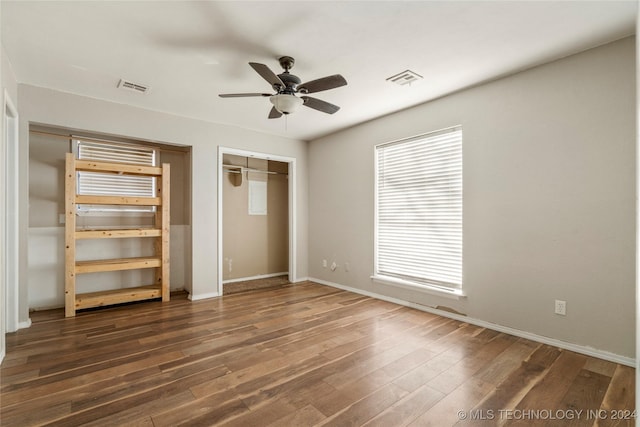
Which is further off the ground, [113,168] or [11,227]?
[113,168]

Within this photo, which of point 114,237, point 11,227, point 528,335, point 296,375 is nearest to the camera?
point 296,375

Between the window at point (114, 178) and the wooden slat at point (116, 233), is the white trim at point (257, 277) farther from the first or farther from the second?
the window at point (114, 178)

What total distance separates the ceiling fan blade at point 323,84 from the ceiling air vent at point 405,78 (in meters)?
0.90

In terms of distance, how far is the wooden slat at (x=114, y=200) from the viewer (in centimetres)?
370

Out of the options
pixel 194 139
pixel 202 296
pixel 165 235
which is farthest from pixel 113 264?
pixel 194 139

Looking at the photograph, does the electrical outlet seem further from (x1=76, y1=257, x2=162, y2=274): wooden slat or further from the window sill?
(x1=76, y1=257, x2=162, y2=274): wooden slat

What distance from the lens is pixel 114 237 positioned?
3.98m

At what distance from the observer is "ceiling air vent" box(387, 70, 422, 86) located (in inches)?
119

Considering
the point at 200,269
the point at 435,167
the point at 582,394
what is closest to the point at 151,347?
the point at 200,269

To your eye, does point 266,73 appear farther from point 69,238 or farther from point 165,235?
point 69,238

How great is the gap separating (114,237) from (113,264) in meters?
0.37

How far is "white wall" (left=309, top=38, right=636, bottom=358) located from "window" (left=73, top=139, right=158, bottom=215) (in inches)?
157

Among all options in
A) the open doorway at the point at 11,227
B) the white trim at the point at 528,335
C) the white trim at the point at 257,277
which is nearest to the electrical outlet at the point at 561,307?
the white trim at the point at 528,335

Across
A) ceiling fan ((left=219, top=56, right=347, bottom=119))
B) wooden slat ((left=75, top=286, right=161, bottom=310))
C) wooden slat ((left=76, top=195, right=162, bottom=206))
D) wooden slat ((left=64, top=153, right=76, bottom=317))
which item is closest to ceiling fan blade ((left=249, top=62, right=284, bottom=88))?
ceiling fan ((left=219, top=56, right=347, bottom=119))
